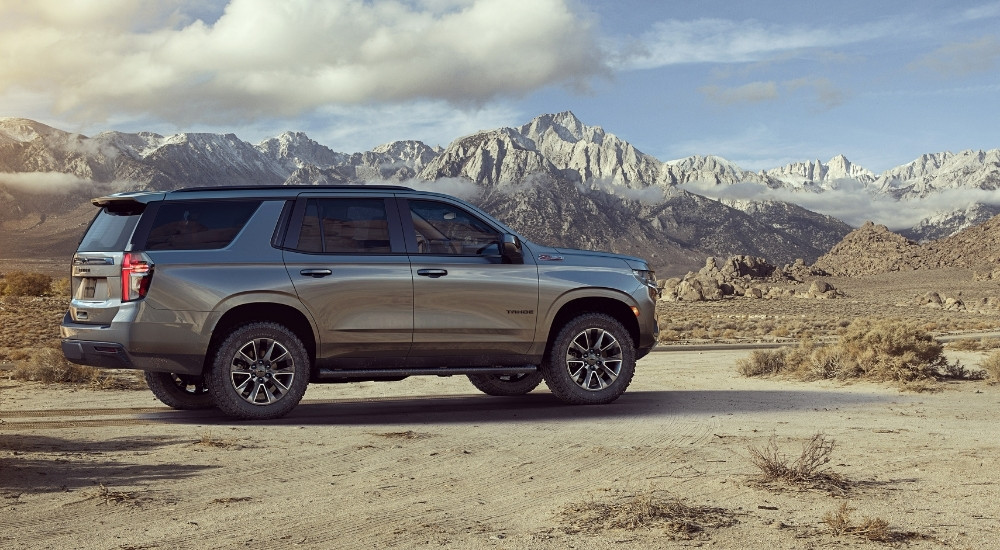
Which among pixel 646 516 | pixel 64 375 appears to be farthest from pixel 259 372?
pixel 64 375

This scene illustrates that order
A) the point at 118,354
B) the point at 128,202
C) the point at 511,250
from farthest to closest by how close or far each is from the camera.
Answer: the point at 511,250, the point at 128,202, the point at 118,354

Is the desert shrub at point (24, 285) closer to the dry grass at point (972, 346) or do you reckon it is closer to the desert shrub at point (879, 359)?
the dry grass at point (972, 346)

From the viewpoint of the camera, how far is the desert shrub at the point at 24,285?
2813 inches

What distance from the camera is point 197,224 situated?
10375 mm

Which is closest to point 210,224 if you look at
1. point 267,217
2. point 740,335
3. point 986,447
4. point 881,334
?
point 267,217

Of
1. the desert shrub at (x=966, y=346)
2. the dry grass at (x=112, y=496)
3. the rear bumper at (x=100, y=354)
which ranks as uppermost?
the rear bumper at (x=100, y=354)

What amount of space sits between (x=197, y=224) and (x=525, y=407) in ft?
14.5

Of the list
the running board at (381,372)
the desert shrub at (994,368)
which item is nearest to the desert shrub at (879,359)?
the desert shrub at (994,368)

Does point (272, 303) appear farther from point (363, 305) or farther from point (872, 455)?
point (872, 455)

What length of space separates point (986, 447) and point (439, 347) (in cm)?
546

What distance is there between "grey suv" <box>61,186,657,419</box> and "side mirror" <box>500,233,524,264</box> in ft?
0.06

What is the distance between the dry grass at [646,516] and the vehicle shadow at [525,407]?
4298mm

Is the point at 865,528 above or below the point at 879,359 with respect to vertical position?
below

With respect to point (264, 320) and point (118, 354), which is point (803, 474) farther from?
point (118, 354)
